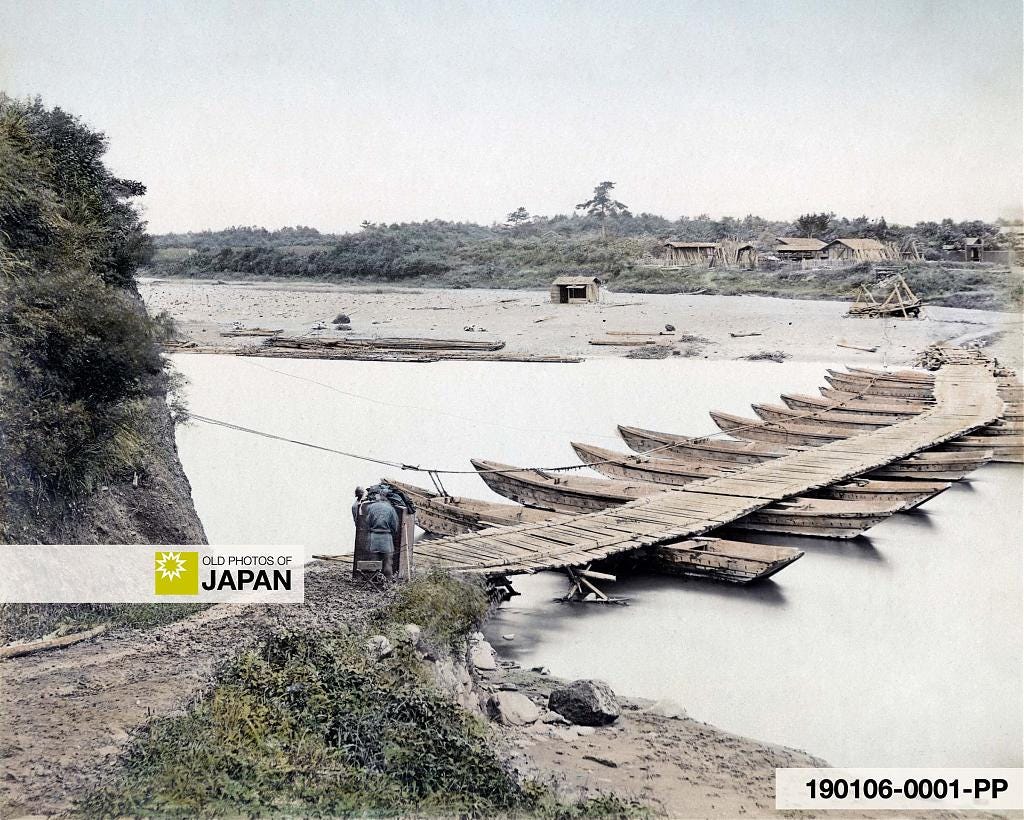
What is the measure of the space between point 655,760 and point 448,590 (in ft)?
4.33

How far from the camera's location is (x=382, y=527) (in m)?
5.23

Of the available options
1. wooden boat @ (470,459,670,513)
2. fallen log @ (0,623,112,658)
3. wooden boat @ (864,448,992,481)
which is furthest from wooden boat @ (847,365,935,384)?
fallen log @ (0,623,112,658)

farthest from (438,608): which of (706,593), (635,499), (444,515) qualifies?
(635,499)

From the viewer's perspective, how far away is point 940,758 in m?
4.98

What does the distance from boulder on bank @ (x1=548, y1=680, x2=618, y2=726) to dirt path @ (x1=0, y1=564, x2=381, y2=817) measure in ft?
3.34

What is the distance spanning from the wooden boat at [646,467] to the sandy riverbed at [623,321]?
1.03m

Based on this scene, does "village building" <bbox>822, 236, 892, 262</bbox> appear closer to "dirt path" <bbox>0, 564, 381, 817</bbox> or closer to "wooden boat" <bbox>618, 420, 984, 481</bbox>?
"wooden boat" <bbox>618, 420, 984, 481</bbox>

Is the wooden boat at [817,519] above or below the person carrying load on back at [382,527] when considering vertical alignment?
below

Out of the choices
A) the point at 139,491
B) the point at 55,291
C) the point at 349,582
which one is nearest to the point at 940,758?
the point at 349,582

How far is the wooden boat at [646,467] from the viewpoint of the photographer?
9.85 meters

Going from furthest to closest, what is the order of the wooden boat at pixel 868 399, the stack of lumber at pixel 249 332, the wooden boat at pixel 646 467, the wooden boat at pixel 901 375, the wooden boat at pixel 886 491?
the wooden boat at pixel 868 399
the wooden boat at pixel 901 375
the wooden boat at pixel 646 467
the wooden boat at pixel 886 491
the stack of lumber at pixel 249 332

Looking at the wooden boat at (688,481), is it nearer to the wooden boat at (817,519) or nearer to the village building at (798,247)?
the wooden boat at (817,519)

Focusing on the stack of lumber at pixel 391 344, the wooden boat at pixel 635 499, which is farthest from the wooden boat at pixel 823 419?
the stack of lumber at pixel 391 344

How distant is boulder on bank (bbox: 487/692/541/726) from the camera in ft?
15.8
